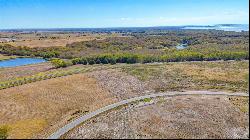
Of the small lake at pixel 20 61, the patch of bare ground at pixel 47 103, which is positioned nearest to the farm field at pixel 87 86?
the patch of bare ground at pixel 47 103

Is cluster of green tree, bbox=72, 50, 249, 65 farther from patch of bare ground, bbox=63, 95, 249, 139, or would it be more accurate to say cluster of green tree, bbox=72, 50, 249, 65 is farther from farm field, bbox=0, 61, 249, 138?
patch of bare ground, bbox=63, 95, 249, 139

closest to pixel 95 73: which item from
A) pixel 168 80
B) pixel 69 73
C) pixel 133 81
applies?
pixel 69 73

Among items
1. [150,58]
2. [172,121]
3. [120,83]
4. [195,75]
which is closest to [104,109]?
[172,121]

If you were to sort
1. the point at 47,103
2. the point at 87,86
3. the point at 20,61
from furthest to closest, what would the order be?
1. the point at 20,61
2. the point at 87,86
3. the point at 47,103

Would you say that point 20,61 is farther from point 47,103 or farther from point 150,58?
point 47,103

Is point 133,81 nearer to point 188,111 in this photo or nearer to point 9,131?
point 188,111
